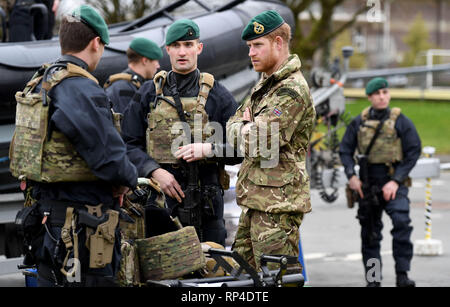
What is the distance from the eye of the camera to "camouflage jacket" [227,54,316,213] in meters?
4.20

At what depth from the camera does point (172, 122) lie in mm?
4961

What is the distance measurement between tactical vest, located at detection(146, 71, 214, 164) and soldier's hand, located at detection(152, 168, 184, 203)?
126 millimetres

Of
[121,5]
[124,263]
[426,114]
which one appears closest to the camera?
[124,263]

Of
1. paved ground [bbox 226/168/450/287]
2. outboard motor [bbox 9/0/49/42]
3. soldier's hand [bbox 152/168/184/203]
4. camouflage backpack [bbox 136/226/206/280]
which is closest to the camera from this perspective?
camouflage backpack [bbox 136/226/206/280]

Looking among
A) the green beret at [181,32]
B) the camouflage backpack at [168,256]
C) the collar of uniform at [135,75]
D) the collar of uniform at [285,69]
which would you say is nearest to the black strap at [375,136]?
the collar of uniform at [135,75]

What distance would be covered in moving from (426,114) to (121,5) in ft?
35.4

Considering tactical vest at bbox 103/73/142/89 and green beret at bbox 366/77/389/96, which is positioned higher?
tactical vest at bbox 103/73/142/89

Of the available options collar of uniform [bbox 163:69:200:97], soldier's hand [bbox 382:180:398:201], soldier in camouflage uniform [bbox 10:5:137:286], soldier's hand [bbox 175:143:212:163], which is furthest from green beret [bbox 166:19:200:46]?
soldier's hand [bbox 382:180:398:201]

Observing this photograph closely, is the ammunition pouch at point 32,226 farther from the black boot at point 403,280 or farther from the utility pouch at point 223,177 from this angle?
the black boot at point 403,280

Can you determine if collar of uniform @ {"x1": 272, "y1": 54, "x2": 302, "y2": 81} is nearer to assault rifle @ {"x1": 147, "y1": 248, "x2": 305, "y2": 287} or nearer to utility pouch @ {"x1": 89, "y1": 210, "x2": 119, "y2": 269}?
assault rifle @ {"x1": 147, "y1": 248, "x2": 305, "y2": 287}

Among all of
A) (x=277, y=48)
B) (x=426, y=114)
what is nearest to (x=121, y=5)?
(x=426, y=114)

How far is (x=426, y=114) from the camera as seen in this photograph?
2575cm

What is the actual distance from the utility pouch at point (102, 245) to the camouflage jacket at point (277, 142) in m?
0.91

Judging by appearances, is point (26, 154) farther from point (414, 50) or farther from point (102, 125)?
point (414, 50)
